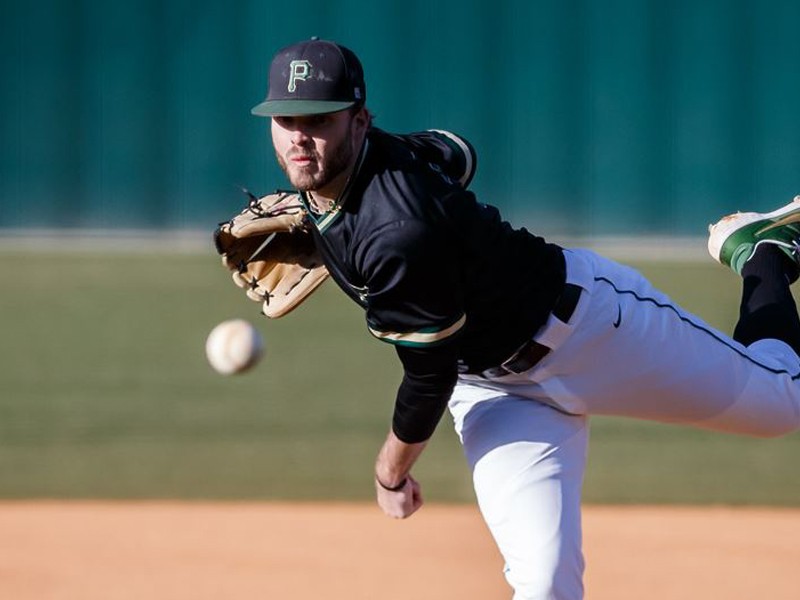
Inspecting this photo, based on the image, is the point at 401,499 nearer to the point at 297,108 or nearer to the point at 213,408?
the point at 297,108

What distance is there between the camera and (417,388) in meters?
3.00

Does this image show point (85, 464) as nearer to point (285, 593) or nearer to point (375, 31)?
point (285, 593)

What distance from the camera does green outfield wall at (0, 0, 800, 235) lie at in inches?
257

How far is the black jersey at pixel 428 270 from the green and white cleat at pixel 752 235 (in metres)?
0.82

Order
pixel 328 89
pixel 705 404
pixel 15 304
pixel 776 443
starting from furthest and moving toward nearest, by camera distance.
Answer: pixel 15 304, pixel 776 443, pixel 705 404, pixel 328 89

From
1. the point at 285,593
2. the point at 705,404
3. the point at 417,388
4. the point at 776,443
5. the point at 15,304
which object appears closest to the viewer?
the point at 417,388

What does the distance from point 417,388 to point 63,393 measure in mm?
A: 3716

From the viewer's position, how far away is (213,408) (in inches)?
246

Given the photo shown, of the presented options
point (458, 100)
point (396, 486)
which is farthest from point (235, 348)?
point (458, 100)

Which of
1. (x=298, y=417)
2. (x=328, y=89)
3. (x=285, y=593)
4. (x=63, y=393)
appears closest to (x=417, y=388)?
(x=328, y=89)

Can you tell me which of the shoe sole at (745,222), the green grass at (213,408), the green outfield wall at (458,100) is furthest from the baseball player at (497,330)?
the green outfield wall at (458,100)

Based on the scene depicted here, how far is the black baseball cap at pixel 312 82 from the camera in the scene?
272cm

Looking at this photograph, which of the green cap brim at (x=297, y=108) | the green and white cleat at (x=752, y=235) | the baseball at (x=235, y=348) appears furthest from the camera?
the green and white cleat at (x=752, y=235)

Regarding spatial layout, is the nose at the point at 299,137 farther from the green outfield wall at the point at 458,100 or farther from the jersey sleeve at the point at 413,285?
the green outfield wall at the point at 458,100
